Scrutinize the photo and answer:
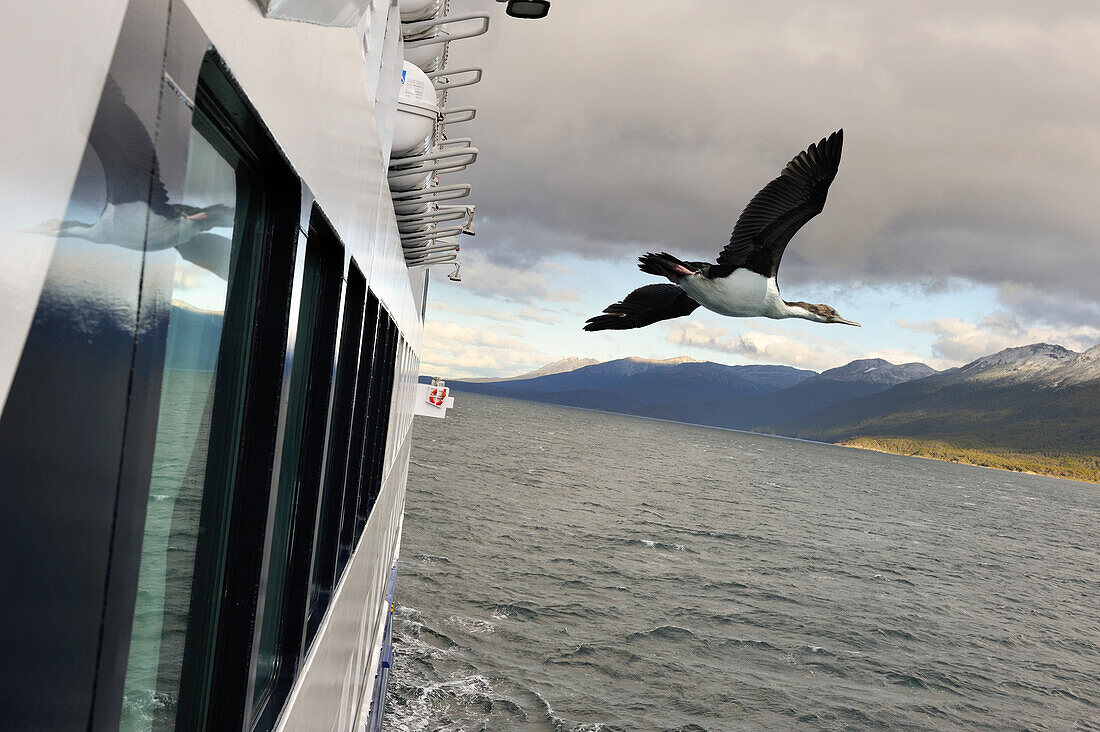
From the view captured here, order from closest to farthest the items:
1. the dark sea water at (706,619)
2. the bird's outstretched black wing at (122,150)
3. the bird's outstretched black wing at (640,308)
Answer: the bird's outstretched black wing at (122,150) < the bird's outstretched black wing at (640,308) < the dark sea water at (706,619)

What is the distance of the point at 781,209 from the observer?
329 inches

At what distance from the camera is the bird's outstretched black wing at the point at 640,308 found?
8.48 metres

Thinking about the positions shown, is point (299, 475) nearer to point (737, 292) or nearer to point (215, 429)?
point (215, 429)

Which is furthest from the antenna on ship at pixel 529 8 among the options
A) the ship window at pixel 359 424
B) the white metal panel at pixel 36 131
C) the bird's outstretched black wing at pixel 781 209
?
the bird's outstretched black wing at pixel 781 209

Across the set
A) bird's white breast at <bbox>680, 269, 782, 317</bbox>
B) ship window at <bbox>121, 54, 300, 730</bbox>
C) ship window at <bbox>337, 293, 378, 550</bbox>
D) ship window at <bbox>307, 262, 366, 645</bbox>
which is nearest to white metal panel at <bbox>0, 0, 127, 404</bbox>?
ship window at <bbox>121, 54, 300, 730</bbox>

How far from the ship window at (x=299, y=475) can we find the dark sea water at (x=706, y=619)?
12.9 metres

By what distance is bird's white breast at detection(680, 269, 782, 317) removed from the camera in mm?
7891

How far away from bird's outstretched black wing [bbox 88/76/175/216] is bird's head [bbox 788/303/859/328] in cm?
802

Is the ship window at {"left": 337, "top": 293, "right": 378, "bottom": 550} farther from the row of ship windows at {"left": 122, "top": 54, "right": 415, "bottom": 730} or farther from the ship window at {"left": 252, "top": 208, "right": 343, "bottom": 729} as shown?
the row of ship windows at {"left": 122, "top": 54, "right": 415, "bottom": 730}

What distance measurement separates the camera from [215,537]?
171 cm

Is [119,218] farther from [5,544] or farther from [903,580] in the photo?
[903,580]

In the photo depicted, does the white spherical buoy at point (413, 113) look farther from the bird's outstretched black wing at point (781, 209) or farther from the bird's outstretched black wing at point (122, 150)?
the bird's outstretched black wing at point (122, 150)

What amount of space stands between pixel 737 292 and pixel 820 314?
118 cm

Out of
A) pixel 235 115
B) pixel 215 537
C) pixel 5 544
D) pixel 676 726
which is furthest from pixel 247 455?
pixel 676 726
